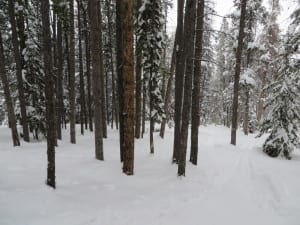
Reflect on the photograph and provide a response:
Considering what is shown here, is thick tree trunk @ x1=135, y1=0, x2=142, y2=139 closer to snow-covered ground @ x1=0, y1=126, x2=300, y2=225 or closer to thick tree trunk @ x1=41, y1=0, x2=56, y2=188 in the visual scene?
snow-covered ground @ x1=0, y1=126, x2=300, y2=225

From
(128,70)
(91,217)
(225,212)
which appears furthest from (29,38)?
(225,212)

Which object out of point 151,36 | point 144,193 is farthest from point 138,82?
point 144,193

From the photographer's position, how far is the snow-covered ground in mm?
4707

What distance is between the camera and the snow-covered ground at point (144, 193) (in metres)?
4.71

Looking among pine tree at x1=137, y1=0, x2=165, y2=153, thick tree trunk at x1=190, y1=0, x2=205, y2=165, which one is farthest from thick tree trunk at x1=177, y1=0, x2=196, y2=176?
pine tree at x1=137, y1=0, x2=165, y2=153

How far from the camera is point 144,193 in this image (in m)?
6.08

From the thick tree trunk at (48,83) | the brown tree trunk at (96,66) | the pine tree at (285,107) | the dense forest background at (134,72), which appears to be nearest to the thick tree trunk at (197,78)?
the dense forest background at (134,72)

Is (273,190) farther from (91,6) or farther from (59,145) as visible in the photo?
(59,145)

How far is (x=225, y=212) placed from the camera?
5.32m

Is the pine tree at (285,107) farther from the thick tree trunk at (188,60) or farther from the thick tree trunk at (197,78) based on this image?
the thick tree trunk at (188,60)

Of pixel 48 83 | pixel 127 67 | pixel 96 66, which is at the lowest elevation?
pixel 48 83

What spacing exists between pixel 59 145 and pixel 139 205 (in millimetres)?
7914

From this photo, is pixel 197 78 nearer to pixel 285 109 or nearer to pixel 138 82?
pixel 138 82

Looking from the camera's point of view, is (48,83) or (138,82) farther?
(138,82)
